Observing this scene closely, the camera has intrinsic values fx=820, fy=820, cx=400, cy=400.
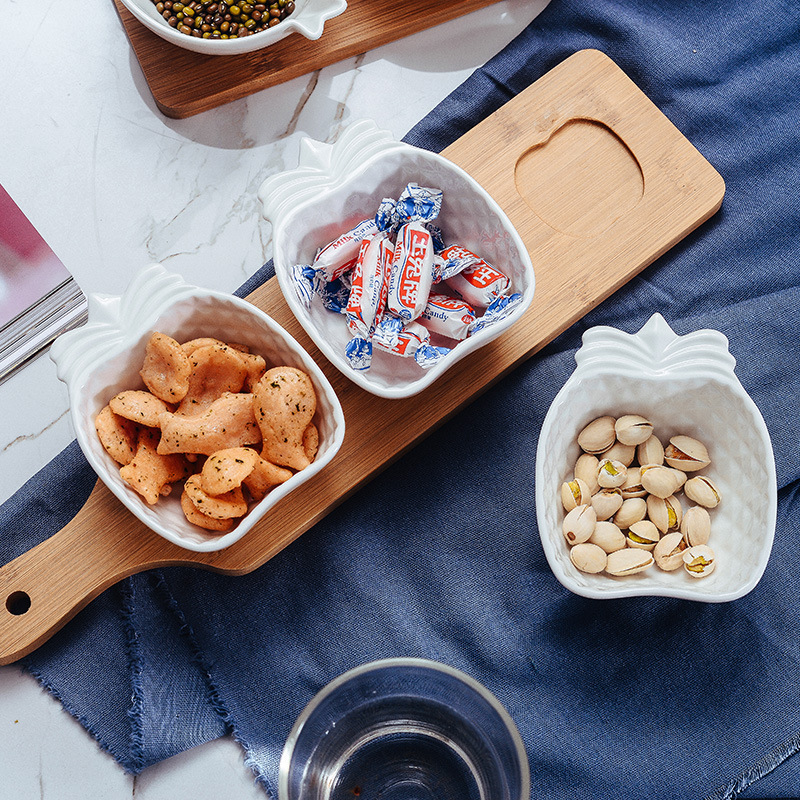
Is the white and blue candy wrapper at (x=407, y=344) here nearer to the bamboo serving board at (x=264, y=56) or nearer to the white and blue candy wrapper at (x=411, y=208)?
the white and blue candy wrapper at (x=411, y=208)

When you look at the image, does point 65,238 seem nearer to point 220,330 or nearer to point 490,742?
point 220,330

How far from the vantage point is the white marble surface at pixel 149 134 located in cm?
117

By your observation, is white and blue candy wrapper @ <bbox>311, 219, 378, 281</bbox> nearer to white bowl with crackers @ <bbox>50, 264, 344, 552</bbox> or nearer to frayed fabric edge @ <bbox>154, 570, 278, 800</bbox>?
white bowl with crackers @ <bbox>50, 264, 344, 552</bbox>

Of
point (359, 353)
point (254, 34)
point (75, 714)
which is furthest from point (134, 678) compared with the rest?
point (254, 34)

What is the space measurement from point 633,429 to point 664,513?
11cm

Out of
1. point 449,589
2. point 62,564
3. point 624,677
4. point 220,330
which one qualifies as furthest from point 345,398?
point 624,677

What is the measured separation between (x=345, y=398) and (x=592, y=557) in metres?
0.36

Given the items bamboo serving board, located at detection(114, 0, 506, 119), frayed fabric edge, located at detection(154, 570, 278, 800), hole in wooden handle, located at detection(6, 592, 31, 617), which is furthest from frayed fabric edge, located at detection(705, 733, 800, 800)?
bamboo serving board, located at detection(114, 0, 506, 119)

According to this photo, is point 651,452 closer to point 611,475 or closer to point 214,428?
point 611,475

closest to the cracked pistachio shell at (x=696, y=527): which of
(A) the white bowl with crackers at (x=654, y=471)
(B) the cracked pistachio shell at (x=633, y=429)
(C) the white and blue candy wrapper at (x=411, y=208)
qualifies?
A: (A) the white bowl with crackers at (x=654, y=471)

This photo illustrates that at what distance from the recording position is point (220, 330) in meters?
1.01

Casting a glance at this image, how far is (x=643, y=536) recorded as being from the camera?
3.26 feet

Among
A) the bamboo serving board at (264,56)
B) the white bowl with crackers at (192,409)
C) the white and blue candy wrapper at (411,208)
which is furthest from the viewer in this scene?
the bamboo serving board at (264,56)

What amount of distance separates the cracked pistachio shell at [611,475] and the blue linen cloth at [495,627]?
0.11m
